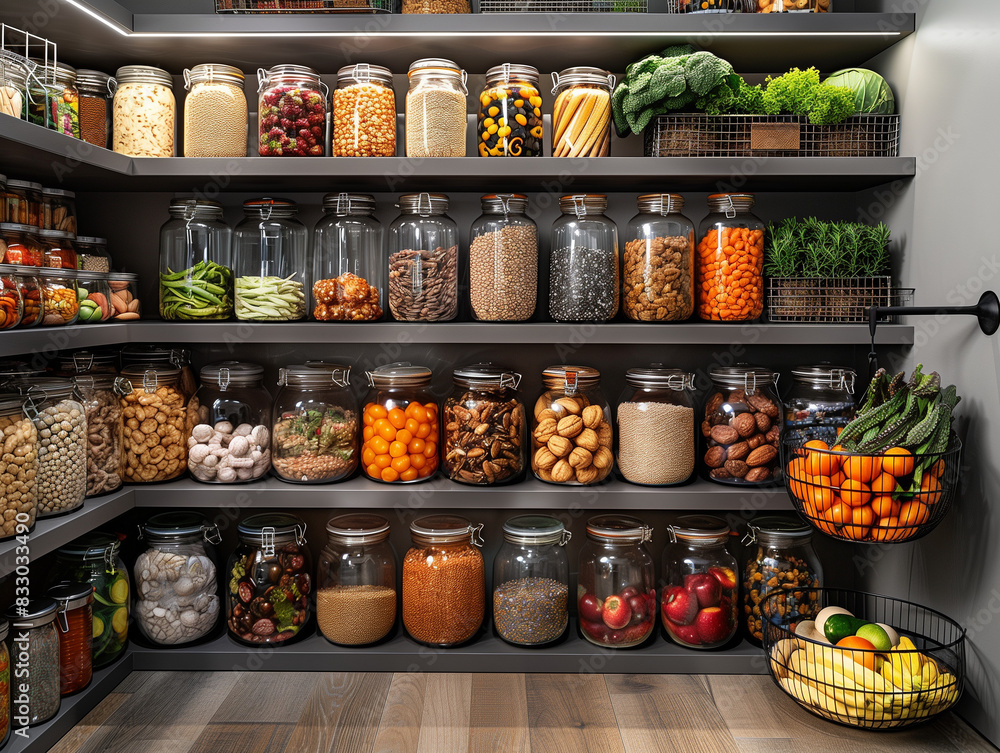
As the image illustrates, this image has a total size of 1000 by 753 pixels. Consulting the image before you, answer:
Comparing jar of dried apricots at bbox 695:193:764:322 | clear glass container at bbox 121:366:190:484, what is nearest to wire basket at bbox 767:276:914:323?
jar of dried apricots at bbox 695:193:764:322

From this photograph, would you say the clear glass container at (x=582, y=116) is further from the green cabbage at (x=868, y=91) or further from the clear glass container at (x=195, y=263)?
the clear glass container at (x=195, y=263)

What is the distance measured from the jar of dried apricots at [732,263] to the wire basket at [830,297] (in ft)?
0.20

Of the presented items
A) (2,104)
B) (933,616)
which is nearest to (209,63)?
(2,104)

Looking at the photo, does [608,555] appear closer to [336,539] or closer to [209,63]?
[336,539]

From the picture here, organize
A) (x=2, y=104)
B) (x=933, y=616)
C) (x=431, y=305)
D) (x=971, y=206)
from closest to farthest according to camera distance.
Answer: (x=2, y=104)
(x=971, y=206)
(x=933, y=616)
(x=431, y=305)

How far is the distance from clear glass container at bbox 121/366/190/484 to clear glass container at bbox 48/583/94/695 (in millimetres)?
328

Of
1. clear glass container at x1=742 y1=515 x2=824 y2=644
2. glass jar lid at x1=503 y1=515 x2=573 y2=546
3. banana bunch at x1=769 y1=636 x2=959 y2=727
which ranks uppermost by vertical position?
glass jar lid at x1=503 y1=515 x2=573 y2=546

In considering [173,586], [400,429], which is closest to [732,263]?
[400,429]

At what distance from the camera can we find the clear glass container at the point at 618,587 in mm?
1911

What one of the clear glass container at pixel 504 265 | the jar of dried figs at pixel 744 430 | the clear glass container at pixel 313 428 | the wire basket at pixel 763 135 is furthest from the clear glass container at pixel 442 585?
the wire basket at pixel 763 135

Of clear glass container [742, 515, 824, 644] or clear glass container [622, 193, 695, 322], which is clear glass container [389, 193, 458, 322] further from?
clear glass container [742, 515, 824, 644]

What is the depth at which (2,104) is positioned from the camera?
1.45 metres

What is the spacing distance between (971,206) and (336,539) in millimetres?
1694

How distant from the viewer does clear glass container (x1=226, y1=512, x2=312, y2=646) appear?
193 cm
